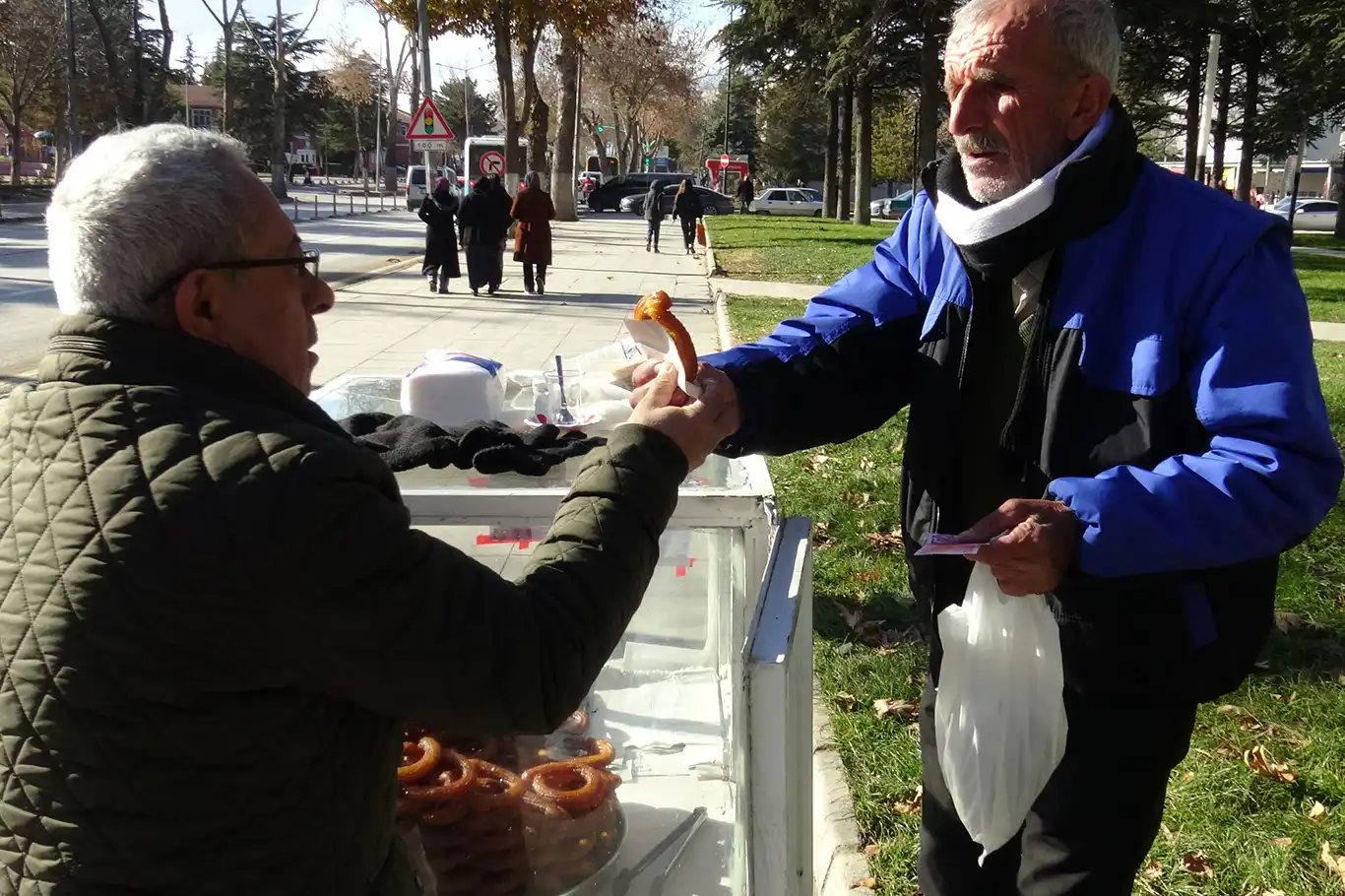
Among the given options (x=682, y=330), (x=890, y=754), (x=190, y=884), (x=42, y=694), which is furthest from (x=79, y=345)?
(x=890, y=754)

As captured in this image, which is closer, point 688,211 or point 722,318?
point 722,318

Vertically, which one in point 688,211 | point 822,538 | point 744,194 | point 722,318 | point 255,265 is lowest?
point 822,538

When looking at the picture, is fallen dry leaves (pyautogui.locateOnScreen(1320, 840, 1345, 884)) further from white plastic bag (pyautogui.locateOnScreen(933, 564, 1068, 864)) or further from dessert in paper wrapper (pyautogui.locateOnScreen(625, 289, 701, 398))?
dessert in paper wrapper (pyautogui.locateOnScreen(625, 289, 701, 398))

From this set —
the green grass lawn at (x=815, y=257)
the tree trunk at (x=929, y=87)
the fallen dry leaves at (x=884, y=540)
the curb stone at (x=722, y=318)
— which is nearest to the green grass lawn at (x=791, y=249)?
the green grass lawn at (x=815, y=257)

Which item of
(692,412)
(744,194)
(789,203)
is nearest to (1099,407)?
(692,412)

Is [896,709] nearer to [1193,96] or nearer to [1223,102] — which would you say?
[1193,96]

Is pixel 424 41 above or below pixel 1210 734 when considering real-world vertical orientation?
above

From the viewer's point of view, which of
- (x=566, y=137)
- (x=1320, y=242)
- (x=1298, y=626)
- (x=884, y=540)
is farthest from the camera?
(x=1320, y=242)

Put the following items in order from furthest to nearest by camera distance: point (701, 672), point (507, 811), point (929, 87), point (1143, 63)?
point (1143, 63) → point (929, 87) → point (701, 672) → point (507, 811)

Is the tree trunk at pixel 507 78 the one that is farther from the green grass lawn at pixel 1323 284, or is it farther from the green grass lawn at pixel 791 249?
the green grass lawn at pixel 1323 284

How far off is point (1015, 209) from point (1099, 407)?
0.35 meters

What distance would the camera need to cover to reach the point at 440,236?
17.0 m

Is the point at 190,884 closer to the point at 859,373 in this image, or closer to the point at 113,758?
the point at 113,758

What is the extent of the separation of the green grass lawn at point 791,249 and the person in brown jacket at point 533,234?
143 inches
